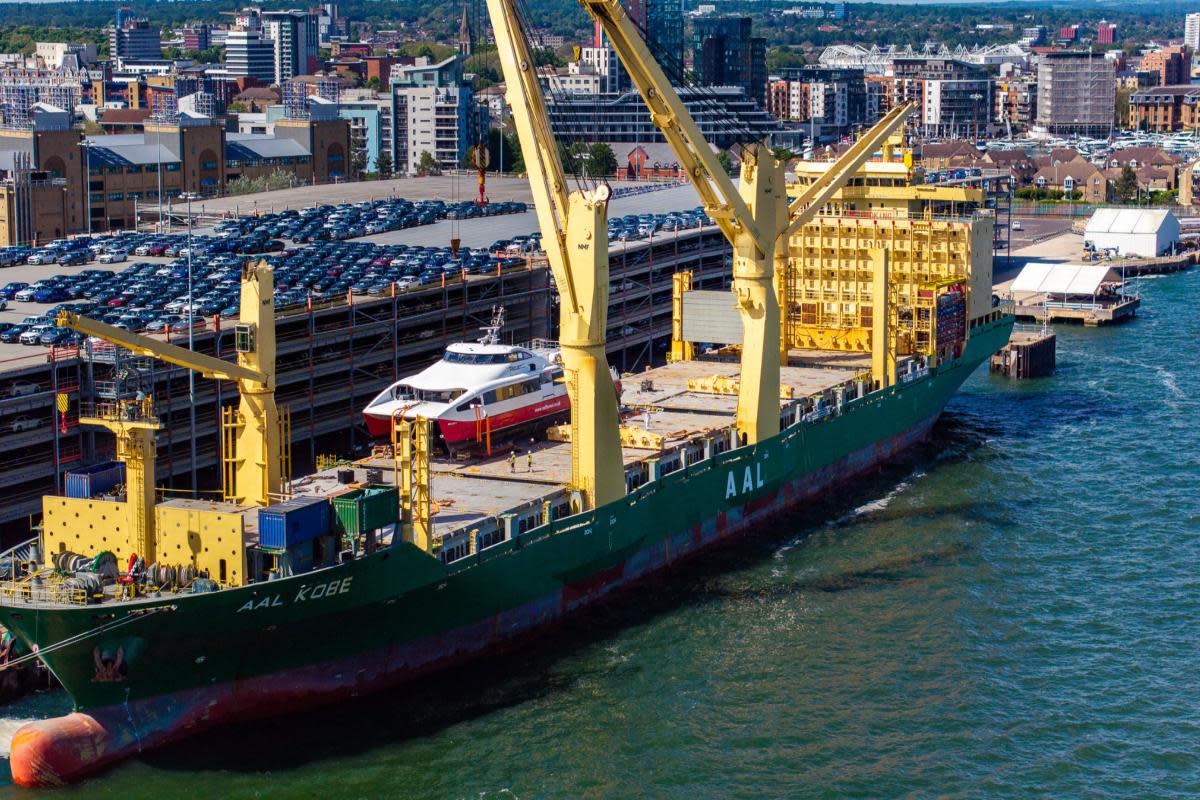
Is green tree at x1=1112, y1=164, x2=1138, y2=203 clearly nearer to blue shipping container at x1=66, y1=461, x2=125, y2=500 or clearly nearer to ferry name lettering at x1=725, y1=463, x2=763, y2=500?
ferry name lettering at x1=725, y1=463, x2=763, y2=500

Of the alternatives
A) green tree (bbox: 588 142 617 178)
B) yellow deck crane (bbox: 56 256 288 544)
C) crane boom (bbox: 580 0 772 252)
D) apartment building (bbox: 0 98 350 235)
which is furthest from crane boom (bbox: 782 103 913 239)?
green tree (bbox: 588 142 617 178)

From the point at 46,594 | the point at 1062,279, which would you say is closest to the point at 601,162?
the point at 1062,279

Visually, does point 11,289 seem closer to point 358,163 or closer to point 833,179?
point 833,179

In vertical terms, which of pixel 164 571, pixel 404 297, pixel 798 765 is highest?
pixel 404 297

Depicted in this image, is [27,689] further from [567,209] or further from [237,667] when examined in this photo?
[567,209]

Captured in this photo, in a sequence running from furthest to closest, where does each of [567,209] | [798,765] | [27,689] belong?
1. [567,209]
2. [27,689]
3. [798,765]

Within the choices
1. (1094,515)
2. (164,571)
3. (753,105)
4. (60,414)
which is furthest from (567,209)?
(753,105)

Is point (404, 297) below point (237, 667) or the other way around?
the other way around
